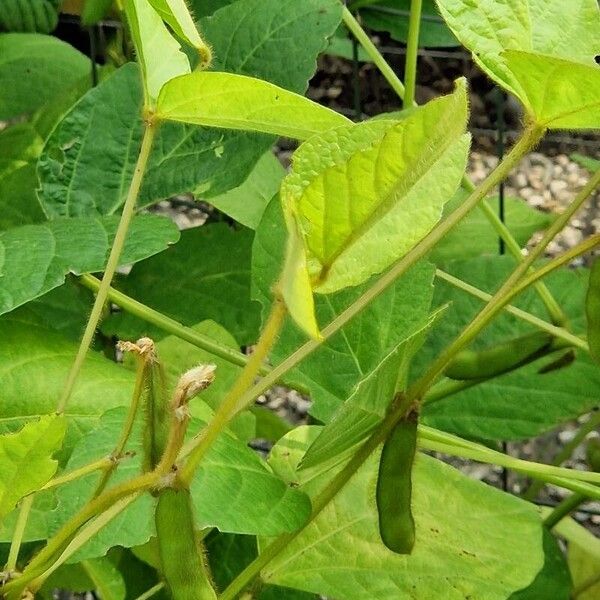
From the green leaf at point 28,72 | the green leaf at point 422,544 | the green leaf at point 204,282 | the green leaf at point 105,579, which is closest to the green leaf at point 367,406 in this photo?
the green leaf at point 422,544

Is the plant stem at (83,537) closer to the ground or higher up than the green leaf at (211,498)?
higher up

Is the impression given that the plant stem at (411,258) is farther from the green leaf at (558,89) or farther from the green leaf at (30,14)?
the green leaf at (30,14)

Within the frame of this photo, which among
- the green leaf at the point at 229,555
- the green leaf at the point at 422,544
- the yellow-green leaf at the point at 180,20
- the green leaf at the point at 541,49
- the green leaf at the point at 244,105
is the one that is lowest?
the green leaf at the point at 229,555

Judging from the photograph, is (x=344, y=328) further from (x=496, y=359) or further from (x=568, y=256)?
(x=568, y=256)

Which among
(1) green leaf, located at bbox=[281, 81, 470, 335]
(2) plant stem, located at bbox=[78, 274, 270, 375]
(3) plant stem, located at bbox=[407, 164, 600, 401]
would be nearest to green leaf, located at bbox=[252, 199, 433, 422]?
(2) plant stem, located at bbox=[78, 274, 270, 375]

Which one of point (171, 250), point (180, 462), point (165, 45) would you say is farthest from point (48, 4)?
point (180, 462)

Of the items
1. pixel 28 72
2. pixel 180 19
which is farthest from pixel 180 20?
pixel 28 72

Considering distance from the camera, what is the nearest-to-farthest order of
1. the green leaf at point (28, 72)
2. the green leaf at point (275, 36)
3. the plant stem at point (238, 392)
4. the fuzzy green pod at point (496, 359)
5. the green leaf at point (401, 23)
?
the plant stem at point (238, 392), the fuzzy green pod at point (496, 359), the green leaf at point (275, 36), the green leaf at point (28, 72), the green leaf at point (401, 23)
